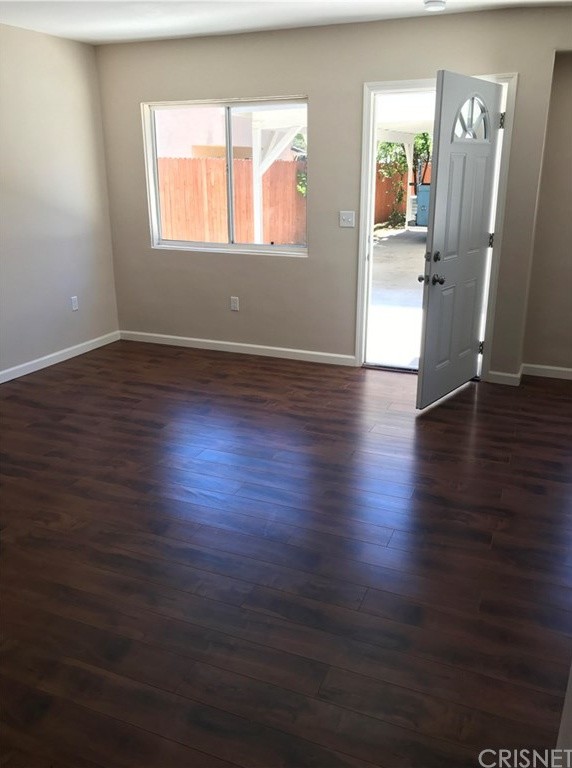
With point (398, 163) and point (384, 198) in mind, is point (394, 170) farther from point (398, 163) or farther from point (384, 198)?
point (384, 198)

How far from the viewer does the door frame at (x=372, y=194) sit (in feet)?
13.3

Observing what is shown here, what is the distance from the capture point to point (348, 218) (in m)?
4.68

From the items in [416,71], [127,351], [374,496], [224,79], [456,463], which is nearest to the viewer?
[374,496]

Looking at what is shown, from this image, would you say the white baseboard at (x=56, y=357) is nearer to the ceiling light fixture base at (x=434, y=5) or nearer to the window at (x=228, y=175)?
the window at (x=228, y=175)

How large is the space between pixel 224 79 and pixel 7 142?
1710 mm

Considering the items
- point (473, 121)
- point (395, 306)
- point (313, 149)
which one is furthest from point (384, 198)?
point (473, 121)

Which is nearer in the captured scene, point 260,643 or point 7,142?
point 260,643

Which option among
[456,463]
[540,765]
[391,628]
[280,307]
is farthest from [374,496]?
[280,307]

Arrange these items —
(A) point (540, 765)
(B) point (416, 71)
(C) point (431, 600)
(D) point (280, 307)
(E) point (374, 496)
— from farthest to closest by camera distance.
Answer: (D) point (280, 307) → (B) point (416, 71) → (E) point (374, 496) → (C) point (431, 600) → (A) point (540, 765)

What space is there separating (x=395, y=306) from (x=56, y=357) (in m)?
3.94

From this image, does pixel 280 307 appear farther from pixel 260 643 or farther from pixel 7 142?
pixel 260 643

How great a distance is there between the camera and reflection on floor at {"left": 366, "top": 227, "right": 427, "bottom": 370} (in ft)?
17.5

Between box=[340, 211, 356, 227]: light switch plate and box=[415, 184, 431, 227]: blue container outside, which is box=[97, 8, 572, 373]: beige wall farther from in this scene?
box=[415, 184, 431, 227]: blue container outside

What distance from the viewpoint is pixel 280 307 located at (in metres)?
5.13
